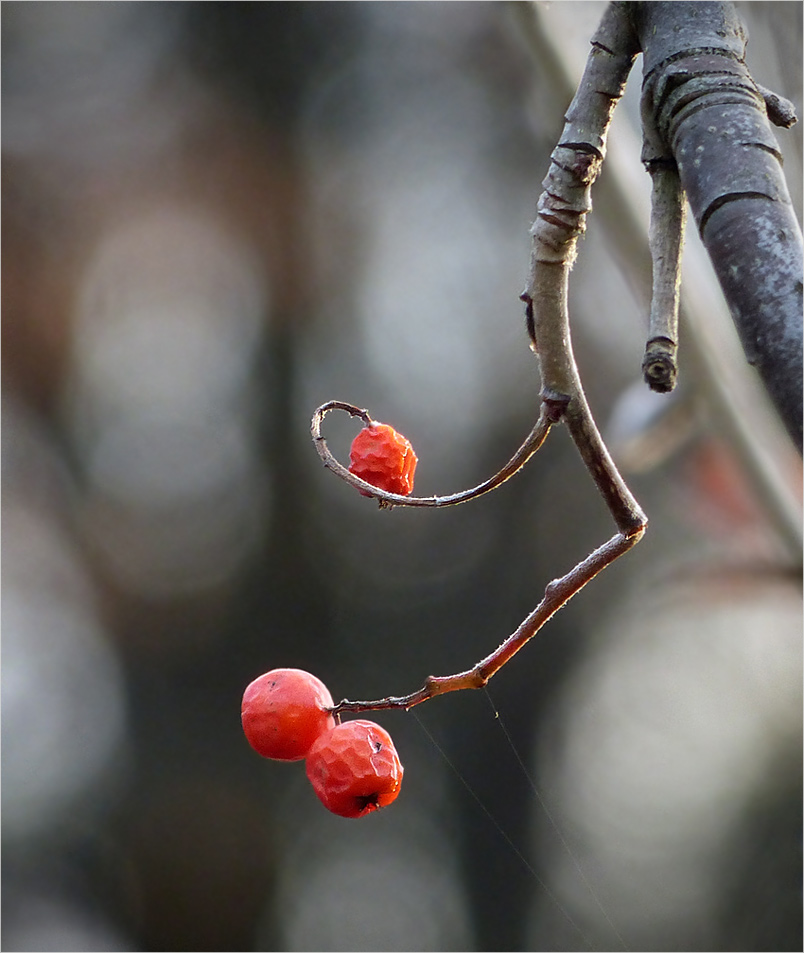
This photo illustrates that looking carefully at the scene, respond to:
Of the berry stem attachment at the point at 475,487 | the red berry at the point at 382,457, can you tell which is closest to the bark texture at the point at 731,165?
the berry stem attachment at the point at 475,487

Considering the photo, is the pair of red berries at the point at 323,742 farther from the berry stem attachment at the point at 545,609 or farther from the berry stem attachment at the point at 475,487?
the berry stem attachment at the point at 475,487

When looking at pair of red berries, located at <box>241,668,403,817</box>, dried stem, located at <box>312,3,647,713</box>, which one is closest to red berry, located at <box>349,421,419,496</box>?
pair of red berries, located at <box>241,668,403,817</box>

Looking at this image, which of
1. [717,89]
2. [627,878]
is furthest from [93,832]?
[717,89]

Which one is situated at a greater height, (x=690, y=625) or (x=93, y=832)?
(x=690, y=625)

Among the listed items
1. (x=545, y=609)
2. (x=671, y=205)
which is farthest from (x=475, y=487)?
(x=671, y=205)

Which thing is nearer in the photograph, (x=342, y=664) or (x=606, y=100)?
(x=606, y=100)

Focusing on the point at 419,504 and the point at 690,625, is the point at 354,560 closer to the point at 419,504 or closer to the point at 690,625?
the point at 690,625
